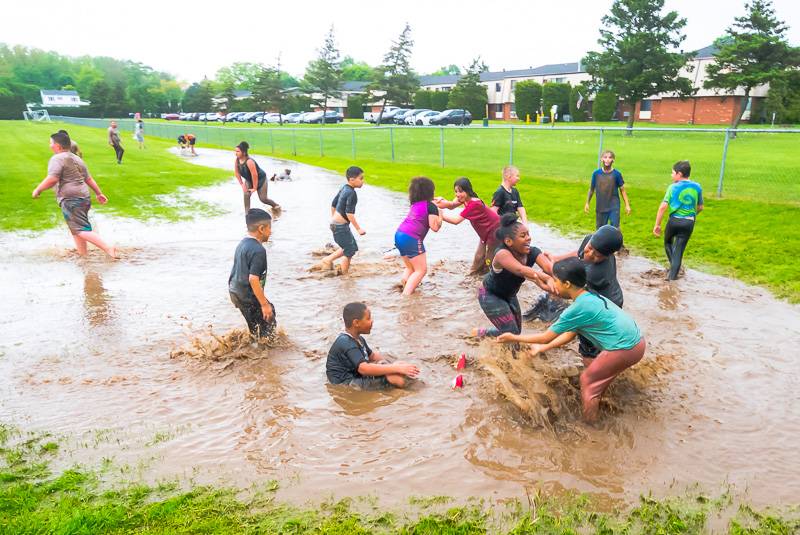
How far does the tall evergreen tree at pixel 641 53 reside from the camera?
4656 cm

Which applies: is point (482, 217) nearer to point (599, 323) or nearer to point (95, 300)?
point (599, 323)

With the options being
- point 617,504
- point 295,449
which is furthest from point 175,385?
point 617,504

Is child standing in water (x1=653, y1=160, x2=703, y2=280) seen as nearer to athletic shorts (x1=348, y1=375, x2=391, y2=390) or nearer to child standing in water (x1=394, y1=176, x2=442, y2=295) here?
child standing in water (x1=394, y1=176, x2=442, y2=295)

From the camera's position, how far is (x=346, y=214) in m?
9.20

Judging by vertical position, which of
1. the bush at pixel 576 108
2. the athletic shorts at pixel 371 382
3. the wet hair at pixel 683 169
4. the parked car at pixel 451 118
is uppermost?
the bush at pixel 576 108

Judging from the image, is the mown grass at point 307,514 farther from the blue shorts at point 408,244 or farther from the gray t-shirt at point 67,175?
the gray t-shirt at point 67,175

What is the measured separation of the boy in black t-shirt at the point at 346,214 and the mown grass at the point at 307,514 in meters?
5.40

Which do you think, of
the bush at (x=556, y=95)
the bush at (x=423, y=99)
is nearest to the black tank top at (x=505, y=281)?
the bush at (x=556, y=95)

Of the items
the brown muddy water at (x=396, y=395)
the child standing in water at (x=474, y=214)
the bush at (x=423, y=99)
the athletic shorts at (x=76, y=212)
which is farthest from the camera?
the bush at (x=423, y=99)

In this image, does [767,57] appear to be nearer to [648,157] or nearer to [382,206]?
[648,157]

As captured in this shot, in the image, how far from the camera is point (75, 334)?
24.1 feet

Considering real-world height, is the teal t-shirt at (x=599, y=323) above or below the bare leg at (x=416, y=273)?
above

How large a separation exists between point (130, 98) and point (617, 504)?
109610 mm

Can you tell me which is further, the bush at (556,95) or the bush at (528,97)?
the bush at (528,97)
